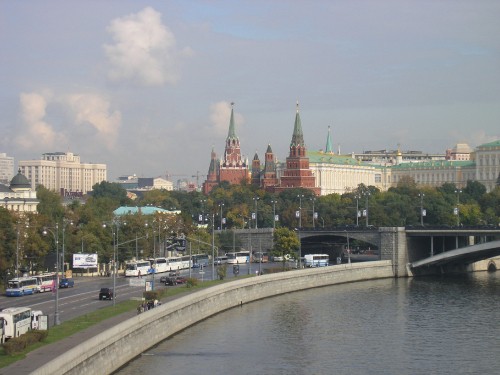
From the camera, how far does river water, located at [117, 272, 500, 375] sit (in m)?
58.5

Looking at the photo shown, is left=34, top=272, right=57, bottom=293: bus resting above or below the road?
above

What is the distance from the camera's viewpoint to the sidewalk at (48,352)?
43.4 m

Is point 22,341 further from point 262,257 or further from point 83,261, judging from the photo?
point 262,257

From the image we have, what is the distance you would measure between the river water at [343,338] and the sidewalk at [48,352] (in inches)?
111

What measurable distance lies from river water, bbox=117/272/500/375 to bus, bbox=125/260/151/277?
19375 millimetres

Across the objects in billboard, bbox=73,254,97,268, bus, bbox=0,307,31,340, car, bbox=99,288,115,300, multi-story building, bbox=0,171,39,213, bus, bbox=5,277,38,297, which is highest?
multi-story building, bbox=0,171,39,213

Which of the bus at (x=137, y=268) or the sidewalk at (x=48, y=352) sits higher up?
the bus at (x=137, y=268)

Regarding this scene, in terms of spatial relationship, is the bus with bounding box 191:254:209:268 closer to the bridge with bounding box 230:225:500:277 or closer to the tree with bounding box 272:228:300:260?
the tree with bounding box 272:228:300:260

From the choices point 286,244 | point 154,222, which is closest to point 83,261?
point 286,244

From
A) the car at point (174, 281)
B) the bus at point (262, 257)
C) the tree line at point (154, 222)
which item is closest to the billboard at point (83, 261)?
the tree line at point (154, 222)

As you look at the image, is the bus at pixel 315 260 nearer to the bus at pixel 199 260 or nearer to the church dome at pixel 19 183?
the bus at pixel 199 260

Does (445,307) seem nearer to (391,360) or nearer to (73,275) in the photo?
(391,360)

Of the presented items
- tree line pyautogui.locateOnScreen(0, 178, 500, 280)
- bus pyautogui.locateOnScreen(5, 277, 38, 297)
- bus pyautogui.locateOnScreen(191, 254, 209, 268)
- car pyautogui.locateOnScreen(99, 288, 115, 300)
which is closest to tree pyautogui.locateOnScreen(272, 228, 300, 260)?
tree line pyautogui.locateOnScreen(0, 178, 500, 280)

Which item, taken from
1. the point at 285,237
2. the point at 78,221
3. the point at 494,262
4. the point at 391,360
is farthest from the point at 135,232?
the point at 391,360
